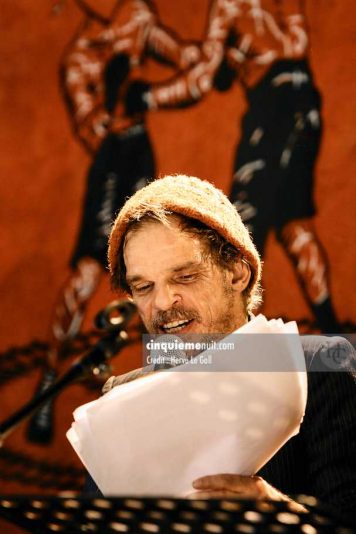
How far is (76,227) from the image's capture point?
2854 millimetres

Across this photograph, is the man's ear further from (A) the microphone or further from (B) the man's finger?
(B) the man's finger

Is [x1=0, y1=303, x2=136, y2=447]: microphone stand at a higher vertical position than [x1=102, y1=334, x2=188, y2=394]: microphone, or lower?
higher

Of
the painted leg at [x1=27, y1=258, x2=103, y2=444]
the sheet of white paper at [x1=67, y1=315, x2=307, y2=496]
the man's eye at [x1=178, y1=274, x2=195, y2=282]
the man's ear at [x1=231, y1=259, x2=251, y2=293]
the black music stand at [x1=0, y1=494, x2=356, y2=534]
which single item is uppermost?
the black music stand at [x1=0, y1=494, x2=356, y2=534]

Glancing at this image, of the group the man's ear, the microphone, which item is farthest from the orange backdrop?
the microphone

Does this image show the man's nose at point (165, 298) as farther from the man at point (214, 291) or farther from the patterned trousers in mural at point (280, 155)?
the patterned trousers in mural at point (280, 155)

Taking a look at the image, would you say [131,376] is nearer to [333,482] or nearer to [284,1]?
[333,482]

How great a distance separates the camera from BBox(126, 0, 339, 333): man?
2.62m

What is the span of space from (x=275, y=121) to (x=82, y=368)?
1.97m

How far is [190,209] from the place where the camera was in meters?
1.73

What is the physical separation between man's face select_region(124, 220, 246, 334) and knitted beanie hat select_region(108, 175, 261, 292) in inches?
1.7

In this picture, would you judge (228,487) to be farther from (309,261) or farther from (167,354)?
(309,261)

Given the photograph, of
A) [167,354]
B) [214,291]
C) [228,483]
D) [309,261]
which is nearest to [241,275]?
[214,291]

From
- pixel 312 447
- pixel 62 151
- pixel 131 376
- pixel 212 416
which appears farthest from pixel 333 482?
pixel 62 151

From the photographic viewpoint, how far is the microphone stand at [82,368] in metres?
0.86
